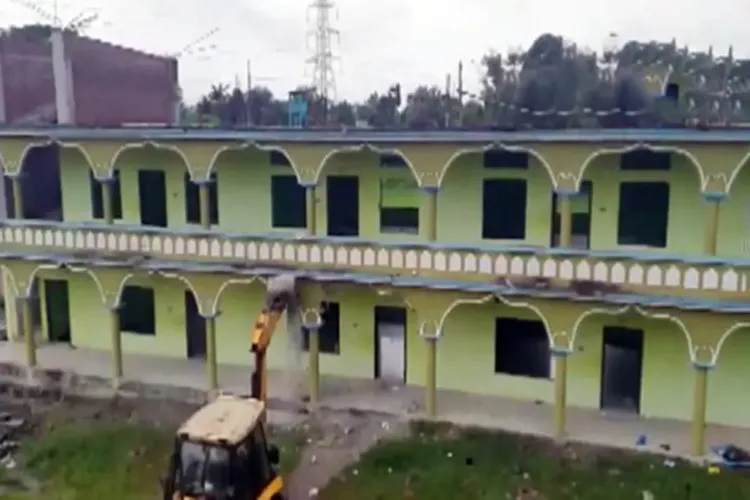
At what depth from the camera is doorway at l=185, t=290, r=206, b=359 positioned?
23781 millimetres

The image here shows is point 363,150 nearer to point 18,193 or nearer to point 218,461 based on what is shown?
point 218,461

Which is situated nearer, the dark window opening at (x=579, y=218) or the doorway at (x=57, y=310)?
the dark window opening at (x=579, y=218)

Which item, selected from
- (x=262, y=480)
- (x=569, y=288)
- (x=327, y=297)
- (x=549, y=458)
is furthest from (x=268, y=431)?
(x=569, y=288)

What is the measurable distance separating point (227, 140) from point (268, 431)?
24.2 ft

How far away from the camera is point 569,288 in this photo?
17906 millimetres

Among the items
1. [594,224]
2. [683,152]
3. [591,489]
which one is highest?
[683,152]

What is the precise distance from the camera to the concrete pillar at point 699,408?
Result: 17234 mm

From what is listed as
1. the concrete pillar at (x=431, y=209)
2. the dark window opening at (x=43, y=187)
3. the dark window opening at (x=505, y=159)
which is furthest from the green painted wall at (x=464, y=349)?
the dark window opening at (x=505, y=159)

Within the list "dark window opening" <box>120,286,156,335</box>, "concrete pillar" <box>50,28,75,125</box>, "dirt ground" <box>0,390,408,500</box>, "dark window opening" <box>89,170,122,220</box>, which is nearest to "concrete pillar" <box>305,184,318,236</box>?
"dirt ground" <box>0,390,408,500</box>

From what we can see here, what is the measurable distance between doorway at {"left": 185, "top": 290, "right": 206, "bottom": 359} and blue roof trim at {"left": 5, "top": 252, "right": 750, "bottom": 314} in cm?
280

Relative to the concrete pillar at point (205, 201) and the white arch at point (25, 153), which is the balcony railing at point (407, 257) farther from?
the white arch at point (25, 153)

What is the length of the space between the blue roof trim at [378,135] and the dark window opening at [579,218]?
2.44 metres

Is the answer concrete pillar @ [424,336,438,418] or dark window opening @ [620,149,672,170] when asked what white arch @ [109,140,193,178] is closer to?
concrete pillar @ [424,336,438,418]

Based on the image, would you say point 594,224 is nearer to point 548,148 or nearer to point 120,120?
point 548,148
